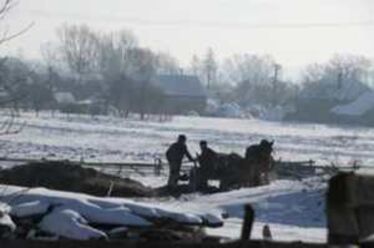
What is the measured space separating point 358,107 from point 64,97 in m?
43.8

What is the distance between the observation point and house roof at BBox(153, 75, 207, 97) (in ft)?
536

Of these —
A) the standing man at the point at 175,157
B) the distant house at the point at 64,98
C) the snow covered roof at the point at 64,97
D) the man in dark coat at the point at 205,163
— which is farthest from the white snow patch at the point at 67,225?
the snow covered roof at the point at 64,97

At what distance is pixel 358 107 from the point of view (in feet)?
500

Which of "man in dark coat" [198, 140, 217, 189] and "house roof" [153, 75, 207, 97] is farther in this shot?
"house roof" [153, 75, 207, 97]

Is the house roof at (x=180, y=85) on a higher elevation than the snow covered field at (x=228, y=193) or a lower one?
higher

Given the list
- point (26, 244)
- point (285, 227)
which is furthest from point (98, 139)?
point (26, 244)

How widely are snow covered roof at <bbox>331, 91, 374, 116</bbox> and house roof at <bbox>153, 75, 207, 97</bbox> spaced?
2297 cm

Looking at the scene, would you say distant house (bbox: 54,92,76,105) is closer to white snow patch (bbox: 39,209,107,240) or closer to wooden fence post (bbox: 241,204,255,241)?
white snow patch (bbox: 39,209,107,240)

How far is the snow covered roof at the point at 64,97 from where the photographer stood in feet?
493

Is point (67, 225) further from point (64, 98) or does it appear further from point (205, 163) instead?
point (64, 98)

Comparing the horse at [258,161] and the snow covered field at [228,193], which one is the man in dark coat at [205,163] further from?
the snow covered field at [228,193]

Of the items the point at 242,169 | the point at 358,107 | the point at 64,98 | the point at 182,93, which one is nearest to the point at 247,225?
the point at 242,169

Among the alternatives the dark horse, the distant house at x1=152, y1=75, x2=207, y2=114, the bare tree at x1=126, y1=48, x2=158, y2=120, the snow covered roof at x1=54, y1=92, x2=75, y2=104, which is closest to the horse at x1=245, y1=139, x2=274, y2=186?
the dark horse

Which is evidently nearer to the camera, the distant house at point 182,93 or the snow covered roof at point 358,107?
the snow covered roof at point 358,107
